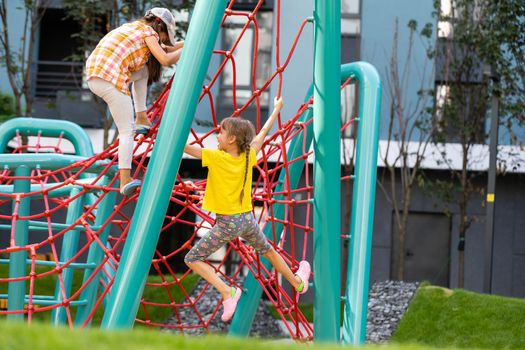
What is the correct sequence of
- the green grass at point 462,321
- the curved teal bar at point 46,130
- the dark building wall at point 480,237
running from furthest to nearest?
the dark building wall at point 480,237
the green grass at point 462,321
the curved teal bar at point 46,130

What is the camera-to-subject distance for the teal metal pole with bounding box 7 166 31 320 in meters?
6.09

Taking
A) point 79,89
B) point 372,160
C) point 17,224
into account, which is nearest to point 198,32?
point 372,160

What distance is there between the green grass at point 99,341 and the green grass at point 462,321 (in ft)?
27.2

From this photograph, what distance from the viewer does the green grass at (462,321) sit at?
10922mm

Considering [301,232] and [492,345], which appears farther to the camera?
[301,232]

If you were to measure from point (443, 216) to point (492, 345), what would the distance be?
938cm

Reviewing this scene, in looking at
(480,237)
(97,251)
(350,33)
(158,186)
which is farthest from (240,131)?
(480,237)

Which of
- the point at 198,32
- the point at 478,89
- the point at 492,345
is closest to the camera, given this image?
the point at 198,32

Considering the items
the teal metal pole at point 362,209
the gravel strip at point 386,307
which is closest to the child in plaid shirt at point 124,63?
the teal metal pole at point 362,209

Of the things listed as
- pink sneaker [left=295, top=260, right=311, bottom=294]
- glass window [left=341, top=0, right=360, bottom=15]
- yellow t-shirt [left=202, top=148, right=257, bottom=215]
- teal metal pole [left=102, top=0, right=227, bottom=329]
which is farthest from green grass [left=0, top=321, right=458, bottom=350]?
glass window [left=341, top=0, right=360, bottom=15]

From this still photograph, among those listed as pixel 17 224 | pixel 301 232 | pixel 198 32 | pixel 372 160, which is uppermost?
pixel 198 32

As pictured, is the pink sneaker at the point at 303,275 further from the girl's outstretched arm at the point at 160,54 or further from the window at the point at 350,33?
the window at the point at 350,33

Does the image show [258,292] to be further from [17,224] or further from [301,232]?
[301,232]

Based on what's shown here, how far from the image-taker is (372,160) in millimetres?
6090
